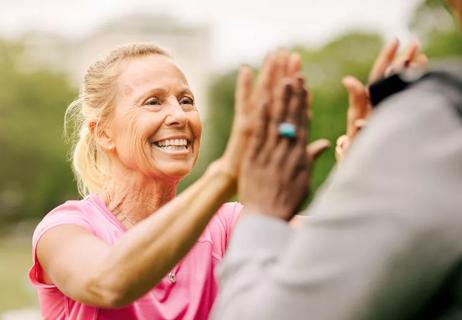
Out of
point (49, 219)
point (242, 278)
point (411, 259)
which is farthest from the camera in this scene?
point (49, 219)

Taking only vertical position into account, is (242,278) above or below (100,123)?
above

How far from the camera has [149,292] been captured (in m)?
3.63

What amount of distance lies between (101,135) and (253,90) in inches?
74.3

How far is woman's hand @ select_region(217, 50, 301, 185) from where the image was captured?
238cm

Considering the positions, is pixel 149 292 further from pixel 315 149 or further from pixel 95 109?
pixel 315 149

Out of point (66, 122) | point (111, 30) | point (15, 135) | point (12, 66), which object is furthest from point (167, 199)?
point (111, 30)

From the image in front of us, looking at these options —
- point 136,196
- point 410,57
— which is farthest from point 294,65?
point 136,196

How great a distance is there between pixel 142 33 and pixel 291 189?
338 feet

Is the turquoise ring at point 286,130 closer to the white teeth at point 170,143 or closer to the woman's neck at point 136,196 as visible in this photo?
the white teeth at point 170,143

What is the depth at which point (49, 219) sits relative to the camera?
11.9 feet

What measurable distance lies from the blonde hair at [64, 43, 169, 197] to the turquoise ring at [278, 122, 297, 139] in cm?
175

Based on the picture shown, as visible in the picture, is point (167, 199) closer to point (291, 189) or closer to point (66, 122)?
point (66, 122)

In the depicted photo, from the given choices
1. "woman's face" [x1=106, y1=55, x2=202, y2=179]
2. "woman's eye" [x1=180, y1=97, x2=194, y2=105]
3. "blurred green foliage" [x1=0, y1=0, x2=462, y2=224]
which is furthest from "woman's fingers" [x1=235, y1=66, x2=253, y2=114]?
"blurred green foliage" [x1=0, y1=0, x2=462, y2=224]

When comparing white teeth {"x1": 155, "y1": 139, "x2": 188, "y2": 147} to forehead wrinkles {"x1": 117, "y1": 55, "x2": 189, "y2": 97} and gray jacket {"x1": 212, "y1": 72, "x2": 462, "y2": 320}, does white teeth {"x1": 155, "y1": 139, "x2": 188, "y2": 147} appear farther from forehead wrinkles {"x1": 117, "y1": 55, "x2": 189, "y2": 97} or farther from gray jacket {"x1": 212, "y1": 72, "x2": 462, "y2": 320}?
gray jacket {"x1": 212, "y1": 72, "x2": 462, "y2": 320}
